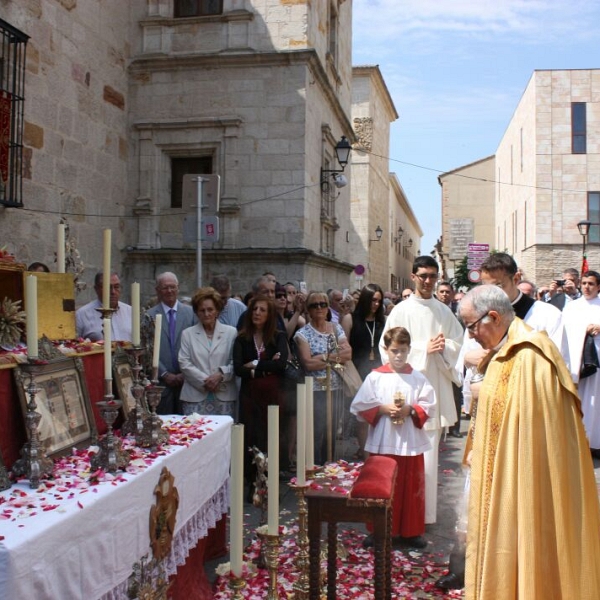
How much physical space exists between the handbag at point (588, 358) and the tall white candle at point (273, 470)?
20.0 feet

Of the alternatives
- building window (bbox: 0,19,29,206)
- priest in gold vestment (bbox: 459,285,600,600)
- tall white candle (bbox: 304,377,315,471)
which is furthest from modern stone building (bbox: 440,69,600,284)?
tall white candle (bbox: 304,377,315,471)

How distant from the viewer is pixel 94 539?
7.64 feet

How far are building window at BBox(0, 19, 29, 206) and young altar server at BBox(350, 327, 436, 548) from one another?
6251 mm

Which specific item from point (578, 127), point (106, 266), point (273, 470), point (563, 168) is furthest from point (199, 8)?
point (578, 127)

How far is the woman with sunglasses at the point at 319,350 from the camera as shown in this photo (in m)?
6.50

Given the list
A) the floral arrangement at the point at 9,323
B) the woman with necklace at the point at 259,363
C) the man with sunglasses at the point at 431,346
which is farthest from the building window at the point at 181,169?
the floral arrangement at the point at 9,323

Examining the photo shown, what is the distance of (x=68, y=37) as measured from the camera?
35.8 ft

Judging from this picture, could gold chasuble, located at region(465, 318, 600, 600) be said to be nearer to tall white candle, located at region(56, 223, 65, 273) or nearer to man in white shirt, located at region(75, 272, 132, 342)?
tall white candle, located at region(56, 223, 65, 273)

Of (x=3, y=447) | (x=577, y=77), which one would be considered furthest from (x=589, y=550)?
(x=577, y=77)

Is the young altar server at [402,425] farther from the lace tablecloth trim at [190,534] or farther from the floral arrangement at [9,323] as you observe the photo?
the floral arrangement at [9,323]

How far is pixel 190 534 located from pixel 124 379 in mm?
912

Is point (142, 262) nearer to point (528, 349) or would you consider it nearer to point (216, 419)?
point (216, 419)

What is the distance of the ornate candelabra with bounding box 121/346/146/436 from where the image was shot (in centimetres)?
316

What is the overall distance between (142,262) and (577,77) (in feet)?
80.3
